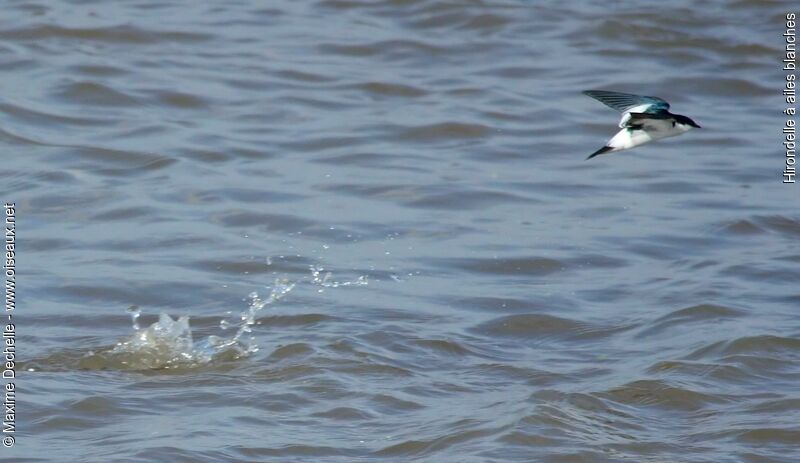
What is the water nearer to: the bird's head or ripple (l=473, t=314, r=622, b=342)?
ripple (l=473, t=314, r=622, b=342)

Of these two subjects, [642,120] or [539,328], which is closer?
[642,120]

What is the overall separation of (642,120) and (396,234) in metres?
1.99

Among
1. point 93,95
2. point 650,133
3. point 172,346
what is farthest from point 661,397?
point 93,95

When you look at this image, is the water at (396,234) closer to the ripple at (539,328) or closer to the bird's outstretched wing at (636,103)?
the ripple at (539,328)

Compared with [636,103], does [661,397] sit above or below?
below

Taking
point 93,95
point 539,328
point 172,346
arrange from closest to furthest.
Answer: point 172,346 → point 539,328 → point 93,95

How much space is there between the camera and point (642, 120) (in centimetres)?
459

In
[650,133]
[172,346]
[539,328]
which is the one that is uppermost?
[650,133]

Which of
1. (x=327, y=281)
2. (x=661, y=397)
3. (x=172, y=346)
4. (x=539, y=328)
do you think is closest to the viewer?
(x=661, y=397)

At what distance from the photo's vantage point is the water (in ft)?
14.0

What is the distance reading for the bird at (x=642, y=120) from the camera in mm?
4535

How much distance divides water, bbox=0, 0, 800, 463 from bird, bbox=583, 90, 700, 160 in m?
0.77

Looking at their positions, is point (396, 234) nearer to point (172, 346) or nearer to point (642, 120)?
point (172, 346)

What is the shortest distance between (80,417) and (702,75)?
630 centimetres
